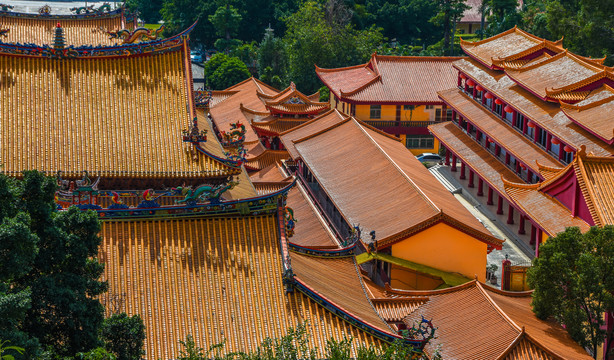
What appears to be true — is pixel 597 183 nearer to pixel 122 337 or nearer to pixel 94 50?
pixel 94 50

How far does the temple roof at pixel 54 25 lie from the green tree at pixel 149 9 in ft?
203

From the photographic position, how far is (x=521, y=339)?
104ft

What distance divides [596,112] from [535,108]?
18.7 ft

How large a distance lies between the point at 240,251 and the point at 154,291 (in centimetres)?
267

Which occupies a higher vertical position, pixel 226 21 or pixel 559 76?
pixel 559 76

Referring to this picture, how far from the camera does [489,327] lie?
33.4m

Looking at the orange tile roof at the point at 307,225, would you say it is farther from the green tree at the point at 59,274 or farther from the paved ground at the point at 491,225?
the green tree at the point at 59,274

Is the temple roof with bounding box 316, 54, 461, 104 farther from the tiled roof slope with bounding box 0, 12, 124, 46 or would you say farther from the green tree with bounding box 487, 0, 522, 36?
the tiled roof slope with bounding box 0, 12, 124, 46

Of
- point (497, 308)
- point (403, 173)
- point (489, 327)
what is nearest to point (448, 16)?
point (403, 173)

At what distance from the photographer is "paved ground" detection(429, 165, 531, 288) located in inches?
1874

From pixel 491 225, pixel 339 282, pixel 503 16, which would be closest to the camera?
pixel 339 282

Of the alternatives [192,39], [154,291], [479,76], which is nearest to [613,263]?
[154,291]

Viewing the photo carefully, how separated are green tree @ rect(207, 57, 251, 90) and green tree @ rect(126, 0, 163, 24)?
95.9 ft

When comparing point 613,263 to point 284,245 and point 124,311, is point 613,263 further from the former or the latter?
point 124,311
